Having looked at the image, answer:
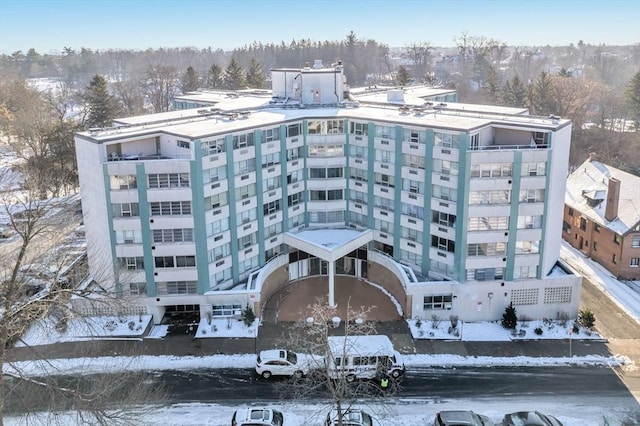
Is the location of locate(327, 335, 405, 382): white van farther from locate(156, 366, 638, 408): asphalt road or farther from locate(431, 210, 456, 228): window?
locate(431, 210, 456, 228): window

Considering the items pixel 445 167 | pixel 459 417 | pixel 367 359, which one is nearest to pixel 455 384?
pixel 459 417

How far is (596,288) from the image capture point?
172 ft

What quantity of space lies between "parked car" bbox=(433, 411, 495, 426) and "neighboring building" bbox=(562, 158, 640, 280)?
A: 1158 inches

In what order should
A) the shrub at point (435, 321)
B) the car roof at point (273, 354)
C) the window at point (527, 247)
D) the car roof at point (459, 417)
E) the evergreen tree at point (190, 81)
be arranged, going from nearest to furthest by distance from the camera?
the car roof at point (459, 417) < the car roof at point (273, 354) < the shrub at point (435, 321) < the window at point (527, 247) < the evergreen tree at point (190, 81)

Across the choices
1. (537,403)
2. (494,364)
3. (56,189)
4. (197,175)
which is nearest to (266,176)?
(197,175)

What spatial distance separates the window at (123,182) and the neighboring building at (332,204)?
76 millimetres

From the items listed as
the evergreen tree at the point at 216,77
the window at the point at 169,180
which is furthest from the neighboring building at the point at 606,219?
the evergreen tree at the point at 216,77

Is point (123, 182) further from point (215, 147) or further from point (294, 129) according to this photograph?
point (294, 129)

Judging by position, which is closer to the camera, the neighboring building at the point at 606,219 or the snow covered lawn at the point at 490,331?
the snow covered lawn at the point at 490,331

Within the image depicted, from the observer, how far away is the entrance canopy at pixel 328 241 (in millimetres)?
47875

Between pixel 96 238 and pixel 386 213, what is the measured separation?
2448cm

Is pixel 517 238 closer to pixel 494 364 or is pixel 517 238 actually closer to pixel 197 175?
pixel 494 364

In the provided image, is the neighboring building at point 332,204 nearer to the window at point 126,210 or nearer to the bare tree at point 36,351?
the window at point 126,210

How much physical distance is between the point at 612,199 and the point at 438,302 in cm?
2343
